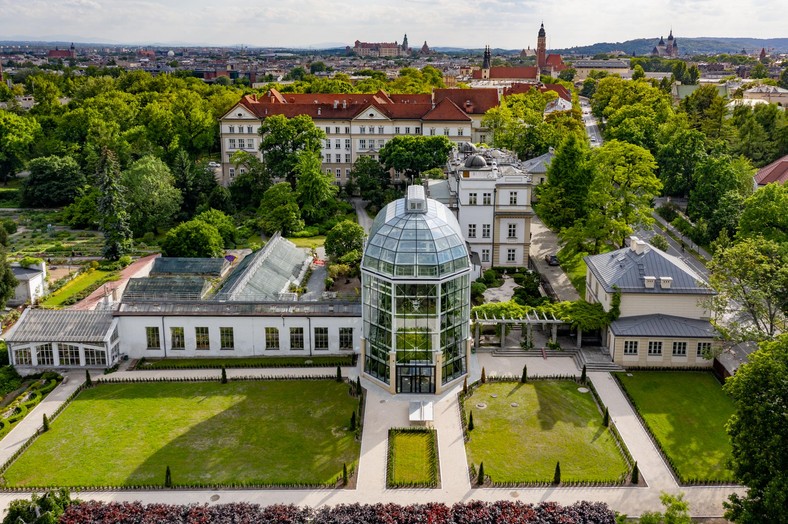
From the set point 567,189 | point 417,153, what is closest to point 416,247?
point 567,189

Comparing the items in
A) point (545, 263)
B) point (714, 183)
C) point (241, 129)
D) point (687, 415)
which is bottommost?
point (687, 415)

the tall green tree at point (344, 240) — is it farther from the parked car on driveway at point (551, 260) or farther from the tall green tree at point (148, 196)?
the tall green tree at point (148, 196)

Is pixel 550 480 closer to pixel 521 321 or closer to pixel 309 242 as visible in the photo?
pixel 521 321

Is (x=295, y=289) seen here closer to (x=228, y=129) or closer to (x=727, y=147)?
(x=228, y=129)

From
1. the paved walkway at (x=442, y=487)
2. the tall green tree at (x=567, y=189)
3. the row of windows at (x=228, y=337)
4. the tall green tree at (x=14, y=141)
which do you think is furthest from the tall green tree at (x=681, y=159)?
the tall green tree at (x=14, y=141)

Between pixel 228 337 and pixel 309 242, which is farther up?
pixel 309 242

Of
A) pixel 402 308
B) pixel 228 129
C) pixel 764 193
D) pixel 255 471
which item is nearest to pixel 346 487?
pixel 255 471
